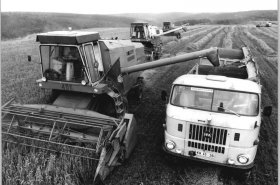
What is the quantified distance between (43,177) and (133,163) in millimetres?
2349

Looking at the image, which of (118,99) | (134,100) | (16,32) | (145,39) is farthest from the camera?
(16,32)

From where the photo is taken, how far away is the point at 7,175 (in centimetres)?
634

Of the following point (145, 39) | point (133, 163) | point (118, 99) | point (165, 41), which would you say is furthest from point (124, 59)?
point (165, 41)

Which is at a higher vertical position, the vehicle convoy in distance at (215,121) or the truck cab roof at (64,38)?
the truck cab roof at (64,38)

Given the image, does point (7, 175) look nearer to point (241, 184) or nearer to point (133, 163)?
point (133, 163)

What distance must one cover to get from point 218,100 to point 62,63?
4604mm

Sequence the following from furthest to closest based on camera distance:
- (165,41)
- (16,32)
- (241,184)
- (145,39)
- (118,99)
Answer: (16,32), (165,41), (145,39), (118,99), (241,184)

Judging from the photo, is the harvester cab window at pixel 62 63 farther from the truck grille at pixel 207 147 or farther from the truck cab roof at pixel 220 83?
the truck grille at pixel 207 147

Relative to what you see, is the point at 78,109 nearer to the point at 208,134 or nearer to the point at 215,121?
the point at 208,134

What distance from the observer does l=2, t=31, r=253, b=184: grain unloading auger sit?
7.01 metres

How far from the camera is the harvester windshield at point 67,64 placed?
806 cm

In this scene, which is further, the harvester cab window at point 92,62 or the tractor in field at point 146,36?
the tractor in field at point 146,36

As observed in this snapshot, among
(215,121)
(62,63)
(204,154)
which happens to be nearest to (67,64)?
(62,63)

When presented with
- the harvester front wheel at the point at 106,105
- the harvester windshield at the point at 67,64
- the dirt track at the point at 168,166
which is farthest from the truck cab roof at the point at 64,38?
the dirt track at the point at 168,166
